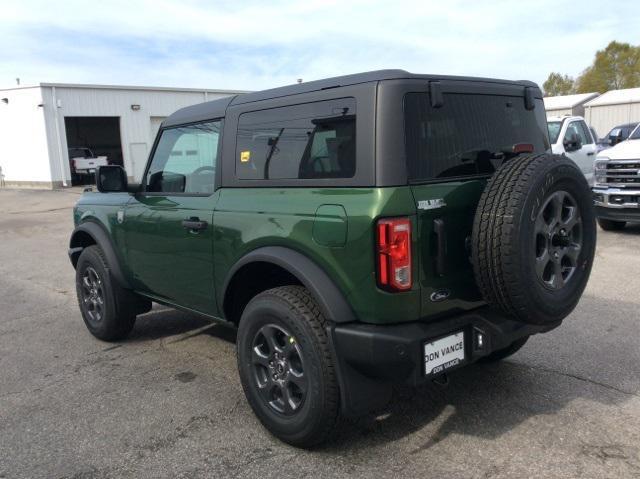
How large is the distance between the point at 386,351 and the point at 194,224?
64.9 inches

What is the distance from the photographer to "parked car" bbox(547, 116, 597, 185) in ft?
37.4

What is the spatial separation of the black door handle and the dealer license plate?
1.65 m

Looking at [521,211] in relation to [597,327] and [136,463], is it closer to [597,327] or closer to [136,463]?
[136,463]

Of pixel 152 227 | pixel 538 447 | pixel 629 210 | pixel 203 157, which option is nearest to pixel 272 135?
pixel 203 157

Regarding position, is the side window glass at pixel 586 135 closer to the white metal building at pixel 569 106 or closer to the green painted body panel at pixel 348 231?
the green painted body panel at pixel 348 231

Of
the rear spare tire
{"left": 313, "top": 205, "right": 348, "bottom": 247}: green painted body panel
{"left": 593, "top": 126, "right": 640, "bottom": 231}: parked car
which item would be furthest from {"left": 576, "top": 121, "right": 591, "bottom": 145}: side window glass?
{"left": 313, "top": 205, "right": 348, "bottom": 247}: green painted body panel

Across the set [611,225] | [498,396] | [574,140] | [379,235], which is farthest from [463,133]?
[574,140]

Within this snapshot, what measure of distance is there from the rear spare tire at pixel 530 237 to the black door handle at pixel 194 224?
1.74 meters

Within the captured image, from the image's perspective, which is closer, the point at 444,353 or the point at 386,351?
the point at 386,351

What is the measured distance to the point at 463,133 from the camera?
3164mm

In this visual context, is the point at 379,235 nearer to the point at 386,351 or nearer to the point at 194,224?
the point at 386,351

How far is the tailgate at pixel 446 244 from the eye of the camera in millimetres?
2824

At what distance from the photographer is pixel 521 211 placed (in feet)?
9.02

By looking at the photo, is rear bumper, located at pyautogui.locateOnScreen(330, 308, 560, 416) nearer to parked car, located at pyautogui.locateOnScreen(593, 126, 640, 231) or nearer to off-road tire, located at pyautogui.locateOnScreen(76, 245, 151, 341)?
off-road tire, located at pyautogui.locateOnScreen(76, 245, 151, 341)
